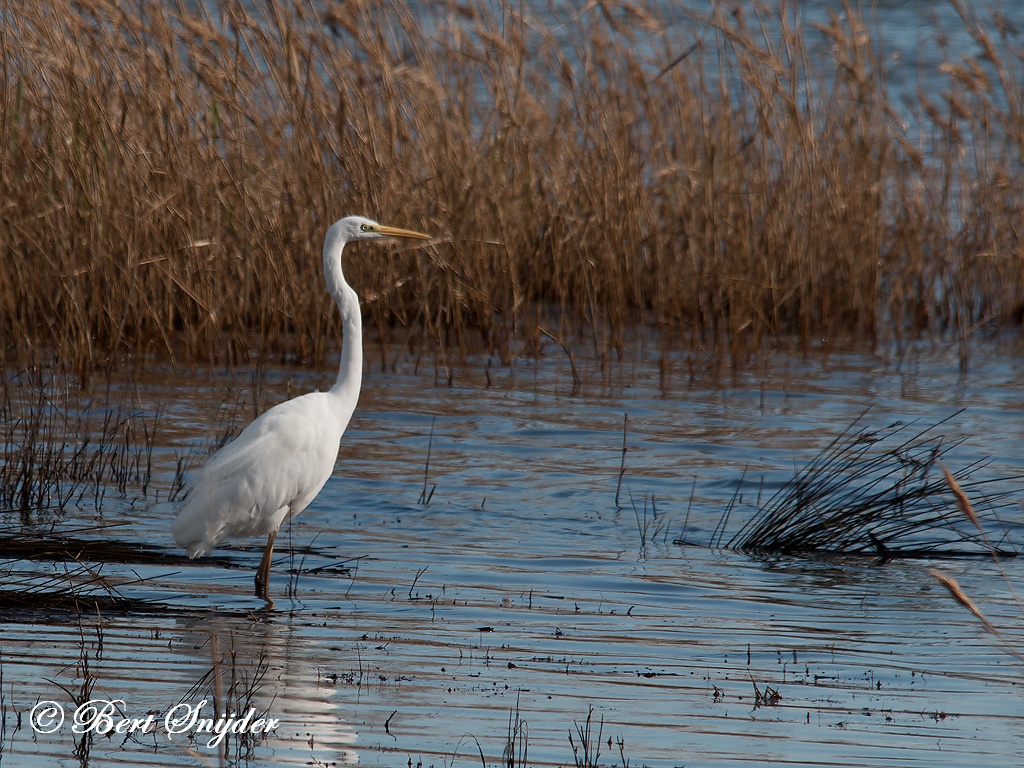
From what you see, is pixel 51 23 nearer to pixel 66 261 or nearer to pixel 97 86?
pixel 97 86

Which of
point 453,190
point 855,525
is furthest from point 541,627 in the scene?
point 453,190

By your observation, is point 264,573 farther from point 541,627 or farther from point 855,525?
point 855,525

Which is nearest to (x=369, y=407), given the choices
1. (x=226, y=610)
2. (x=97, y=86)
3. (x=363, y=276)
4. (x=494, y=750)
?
(x=363, y=276)

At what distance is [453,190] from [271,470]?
3.64 meters

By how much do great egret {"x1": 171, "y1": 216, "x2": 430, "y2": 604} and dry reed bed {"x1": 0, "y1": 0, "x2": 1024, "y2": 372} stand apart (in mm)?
1924

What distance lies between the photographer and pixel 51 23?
7406mm

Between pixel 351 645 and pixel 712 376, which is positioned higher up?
pixel 351 645

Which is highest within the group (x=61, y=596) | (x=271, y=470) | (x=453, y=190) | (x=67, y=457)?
(x=61, y=596)

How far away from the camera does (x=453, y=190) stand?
8336 millimetres

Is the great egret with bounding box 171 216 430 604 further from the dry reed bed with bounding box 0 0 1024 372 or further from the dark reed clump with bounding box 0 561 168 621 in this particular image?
the dry reed bed with bounding box 0 0 1024 372

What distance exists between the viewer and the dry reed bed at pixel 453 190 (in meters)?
7.37

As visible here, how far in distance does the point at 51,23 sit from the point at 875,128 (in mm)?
5255

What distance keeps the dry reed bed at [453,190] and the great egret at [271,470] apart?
1.92 meters

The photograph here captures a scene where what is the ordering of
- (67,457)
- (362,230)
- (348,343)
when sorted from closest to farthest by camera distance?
(348,343), (362,230), (67,457)
